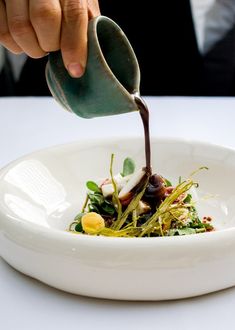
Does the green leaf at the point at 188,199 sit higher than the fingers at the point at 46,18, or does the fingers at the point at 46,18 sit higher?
the fingers at the point at 46,18

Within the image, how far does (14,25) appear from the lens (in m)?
1.25

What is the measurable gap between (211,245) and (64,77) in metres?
0.44

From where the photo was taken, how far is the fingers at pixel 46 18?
120 centimetres

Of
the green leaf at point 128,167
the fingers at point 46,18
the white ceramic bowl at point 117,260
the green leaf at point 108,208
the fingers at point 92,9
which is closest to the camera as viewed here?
the white ceramic bowl at point 117,260

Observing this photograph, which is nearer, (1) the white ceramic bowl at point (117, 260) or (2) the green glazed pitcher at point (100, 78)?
(1) the white ceramic bowl at point (117, 260)

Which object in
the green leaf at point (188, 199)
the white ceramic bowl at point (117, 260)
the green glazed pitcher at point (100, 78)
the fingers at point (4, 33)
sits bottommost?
the green leaf at point (188, 199)

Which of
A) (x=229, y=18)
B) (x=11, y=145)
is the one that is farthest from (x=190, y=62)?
(x=11, y=145)

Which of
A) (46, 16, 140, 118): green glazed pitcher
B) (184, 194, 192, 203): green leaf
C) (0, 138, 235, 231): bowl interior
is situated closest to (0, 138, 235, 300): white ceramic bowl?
(0, 138, 235, 231): bowl interior

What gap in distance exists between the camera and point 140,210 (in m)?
1.43

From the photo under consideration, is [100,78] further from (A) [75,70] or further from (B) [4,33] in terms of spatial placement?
(B) [4,33]

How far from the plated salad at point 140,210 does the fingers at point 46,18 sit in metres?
0.37

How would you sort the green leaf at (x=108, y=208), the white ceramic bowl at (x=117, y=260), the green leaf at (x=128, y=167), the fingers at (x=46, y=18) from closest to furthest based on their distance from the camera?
the white ceramic bowl at (x=117, y=260) < the fingers at (x=46, y=18) < the green leaf at (x=108, y=208) < the green leaf at (x=128, y=167)

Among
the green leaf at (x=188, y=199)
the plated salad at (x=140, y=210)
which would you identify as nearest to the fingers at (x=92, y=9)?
the plated salad at (x=140, y=210)

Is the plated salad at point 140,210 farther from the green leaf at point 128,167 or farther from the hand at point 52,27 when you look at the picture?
the hand at point 52,27
